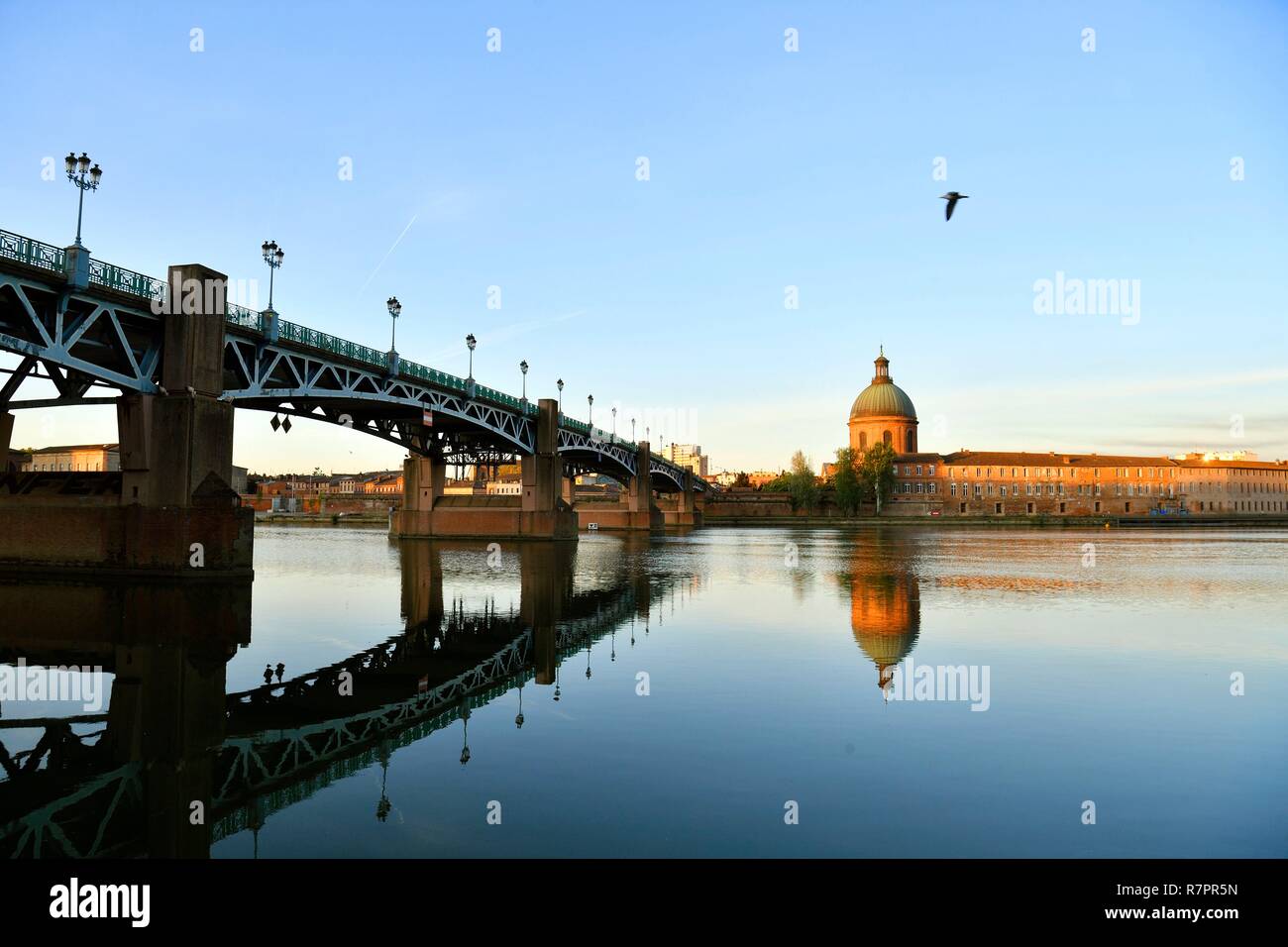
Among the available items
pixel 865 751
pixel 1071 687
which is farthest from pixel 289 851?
pixel 1071 687

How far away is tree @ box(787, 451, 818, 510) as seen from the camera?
514 feet

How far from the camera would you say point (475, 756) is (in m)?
10.2

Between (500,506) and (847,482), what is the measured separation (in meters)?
88.3

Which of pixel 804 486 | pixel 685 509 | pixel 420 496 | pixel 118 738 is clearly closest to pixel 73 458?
pixel 420 496

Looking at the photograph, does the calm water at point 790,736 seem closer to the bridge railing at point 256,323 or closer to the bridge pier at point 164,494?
the bridge pier at point 164,494

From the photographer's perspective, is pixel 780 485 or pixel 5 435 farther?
pixel 780 485

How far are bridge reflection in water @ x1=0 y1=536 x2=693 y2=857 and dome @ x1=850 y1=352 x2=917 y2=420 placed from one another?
160658 mm

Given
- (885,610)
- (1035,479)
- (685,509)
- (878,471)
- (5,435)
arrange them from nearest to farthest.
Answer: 1. (885,610)
2. (5,435)
3. (878,471)
4. (685,509)
5. (1035,479)

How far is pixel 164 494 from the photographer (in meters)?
30.0

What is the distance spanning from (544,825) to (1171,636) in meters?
18.0

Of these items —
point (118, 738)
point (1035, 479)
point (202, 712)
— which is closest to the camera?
point (118, 738)

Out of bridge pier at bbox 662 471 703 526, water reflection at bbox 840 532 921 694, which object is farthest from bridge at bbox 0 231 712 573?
bridge pier at bbox 662 471 703 526

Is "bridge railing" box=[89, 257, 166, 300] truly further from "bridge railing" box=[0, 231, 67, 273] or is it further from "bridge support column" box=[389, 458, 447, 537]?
"bridge support column" box=[389, 458, 447, 537]

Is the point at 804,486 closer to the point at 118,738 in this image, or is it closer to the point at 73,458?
the point at 73,458
